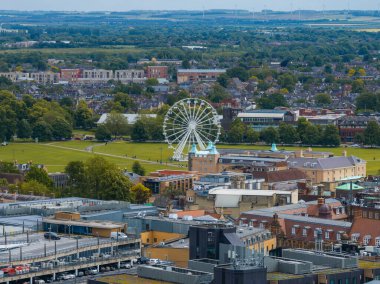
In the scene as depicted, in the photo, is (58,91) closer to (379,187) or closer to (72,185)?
(72,185)

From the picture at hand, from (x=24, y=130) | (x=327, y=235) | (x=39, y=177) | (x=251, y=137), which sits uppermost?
(x=24, y=130)

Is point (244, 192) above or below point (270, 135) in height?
below

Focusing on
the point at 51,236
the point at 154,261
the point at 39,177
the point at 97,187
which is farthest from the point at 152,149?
the point at 154,261

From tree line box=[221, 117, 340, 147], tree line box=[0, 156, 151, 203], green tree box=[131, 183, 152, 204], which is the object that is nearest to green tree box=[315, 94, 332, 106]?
tree line box=[221, 117, 340, 147]

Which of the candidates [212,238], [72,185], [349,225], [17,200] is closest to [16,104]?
[72,185]

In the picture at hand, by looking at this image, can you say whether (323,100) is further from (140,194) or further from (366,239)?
(366,239)

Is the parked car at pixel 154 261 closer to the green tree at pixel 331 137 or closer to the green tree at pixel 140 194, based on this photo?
the green tree at pixel 140 194
